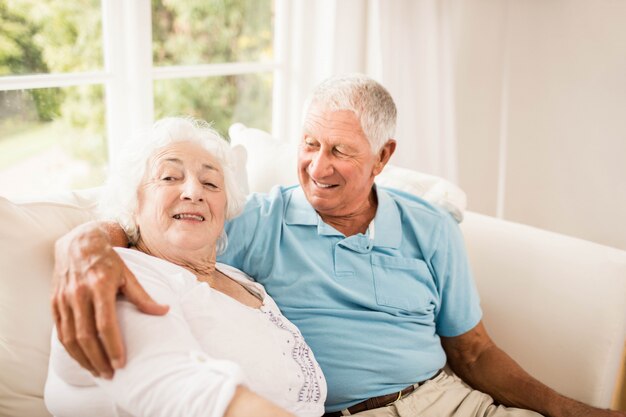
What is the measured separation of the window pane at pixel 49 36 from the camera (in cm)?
200

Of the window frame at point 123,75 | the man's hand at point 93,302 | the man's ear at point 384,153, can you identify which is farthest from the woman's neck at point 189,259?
the window frame at point 123,75

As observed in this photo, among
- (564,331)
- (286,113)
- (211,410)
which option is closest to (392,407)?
(564,331)

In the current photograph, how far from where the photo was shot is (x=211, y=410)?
3.29 feet

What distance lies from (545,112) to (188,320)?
2.62m

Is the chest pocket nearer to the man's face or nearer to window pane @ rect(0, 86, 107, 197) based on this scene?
the man's face

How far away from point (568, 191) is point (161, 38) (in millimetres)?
2141

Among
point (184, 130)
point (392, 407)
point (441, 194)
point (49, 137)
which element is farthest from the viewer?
point (49, 137)

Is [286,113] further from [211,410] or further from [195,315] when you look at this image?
[211,410]

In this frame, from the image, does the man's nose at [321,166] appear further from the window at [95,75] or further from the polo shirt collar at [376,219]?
the window at [95,75]

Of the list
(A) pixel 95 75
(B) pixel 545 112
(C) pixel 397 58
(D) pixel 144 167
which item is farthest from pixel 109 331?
(B) pixel 545 112

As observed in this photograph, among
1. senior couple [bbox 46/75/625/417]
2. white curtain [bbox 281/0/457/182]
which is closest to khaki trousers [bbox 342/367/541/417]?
senior couple [bbox 46/75/625/417]

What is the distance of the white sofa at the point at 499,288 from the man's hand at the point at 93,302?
207 millimetres

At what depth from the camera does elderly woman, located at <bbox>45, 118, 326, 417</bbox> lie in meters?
1.03

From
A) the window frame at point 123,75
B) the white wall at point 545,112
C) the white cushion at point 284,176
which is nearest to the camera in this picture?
the white cushion at point 284,176
